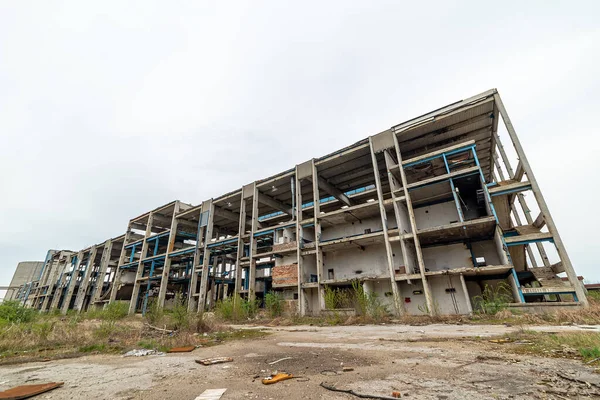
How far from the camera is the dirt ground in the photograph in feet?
8.91

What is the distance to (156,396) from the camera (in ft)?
9.84

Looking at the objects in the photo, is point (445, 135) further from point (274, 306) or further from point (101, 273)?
point (101, 273)

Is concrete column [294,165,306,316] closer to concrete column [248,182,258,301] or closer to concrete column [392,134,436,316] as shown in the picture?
concrete column [248,182,258,301]

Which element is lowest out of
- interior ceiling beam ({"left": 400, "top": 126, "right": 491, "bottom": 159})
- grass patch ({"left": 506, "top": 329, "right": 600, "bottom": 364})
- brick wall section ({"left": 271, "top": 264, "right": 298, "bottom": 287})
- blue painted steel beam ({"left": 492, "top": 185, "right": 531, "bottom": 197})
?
grass patch ({"left": 506, "top": 329, "right": 600, "bottom": 364})

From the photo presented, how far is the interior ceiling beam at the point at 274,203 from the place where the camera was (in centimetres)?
2523

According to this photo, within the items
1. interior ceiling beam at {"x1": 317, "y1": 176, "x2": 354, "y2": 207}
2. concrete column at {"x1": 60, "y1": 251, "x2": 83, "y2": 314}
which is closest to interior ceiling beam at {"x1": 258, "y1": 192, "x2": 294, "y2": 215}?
interior ceiling beam at {"x1": 317, "y1": 176, "x2": 354, "y2": 207}

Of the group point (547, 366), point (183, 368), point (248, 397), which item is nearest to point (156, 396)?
point (248, 397)

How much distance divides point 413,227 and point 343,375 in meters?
14.2

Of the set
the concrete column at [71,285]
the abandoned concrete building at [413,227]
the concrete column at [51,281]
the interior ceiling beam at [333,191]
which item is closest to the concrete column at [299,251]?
the abandoned concrete building at [413,227]

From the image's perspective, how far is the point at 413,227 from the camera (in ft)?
52.5

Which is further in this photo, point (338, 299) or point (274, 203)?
point (274, 203)

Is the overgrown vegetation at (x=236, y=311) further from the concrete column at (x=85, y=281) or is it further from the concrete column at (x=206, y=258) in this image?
the concrete column at (x=85, y=281)

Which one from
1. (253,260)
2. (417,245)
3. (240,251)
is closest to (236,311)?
(253,260)

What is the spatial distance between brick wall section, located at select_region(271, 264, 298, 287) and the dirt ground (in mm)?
14238
